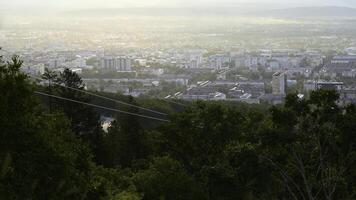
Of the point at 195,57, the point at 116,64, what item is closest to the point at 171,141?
the point at 116,64

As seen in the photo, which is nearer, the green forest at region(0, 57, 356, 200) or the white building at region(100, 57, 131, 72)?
the green forest at region(0, 57, 356, 200)

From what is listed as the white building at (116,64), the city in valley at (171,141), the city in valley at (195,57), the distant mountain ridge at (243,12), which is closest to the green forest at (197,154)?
the city in valley at (171,141)

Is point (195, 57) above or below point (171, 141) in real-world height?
below

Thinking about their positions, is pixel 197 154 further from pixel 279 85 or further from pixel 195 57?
pixel 195 57

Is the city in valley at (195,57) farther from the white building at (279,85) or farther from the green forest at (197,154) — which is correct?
the green forest at (197,154)

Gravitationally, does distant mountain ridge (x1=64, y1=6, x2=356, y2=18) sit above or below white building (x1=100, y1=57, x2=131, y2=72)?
above

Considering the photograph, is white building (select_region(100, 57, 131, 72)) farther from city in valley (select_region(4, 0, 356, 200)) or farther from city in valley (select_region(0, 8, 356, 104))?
city in valley (select_region(4, 0, 356, 200))

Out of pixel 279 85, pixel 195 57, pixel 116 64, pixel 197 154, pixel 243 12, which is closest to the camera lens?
pixel 197 154

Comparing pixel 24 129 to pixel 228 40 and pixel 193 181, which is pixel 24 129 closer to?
pixel 193 181

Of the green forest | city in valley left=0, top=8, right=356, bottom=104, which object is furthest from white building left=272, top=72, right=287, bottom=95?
the green forest

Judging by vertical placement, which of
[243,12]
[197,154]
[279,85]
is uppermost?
[243,12]
